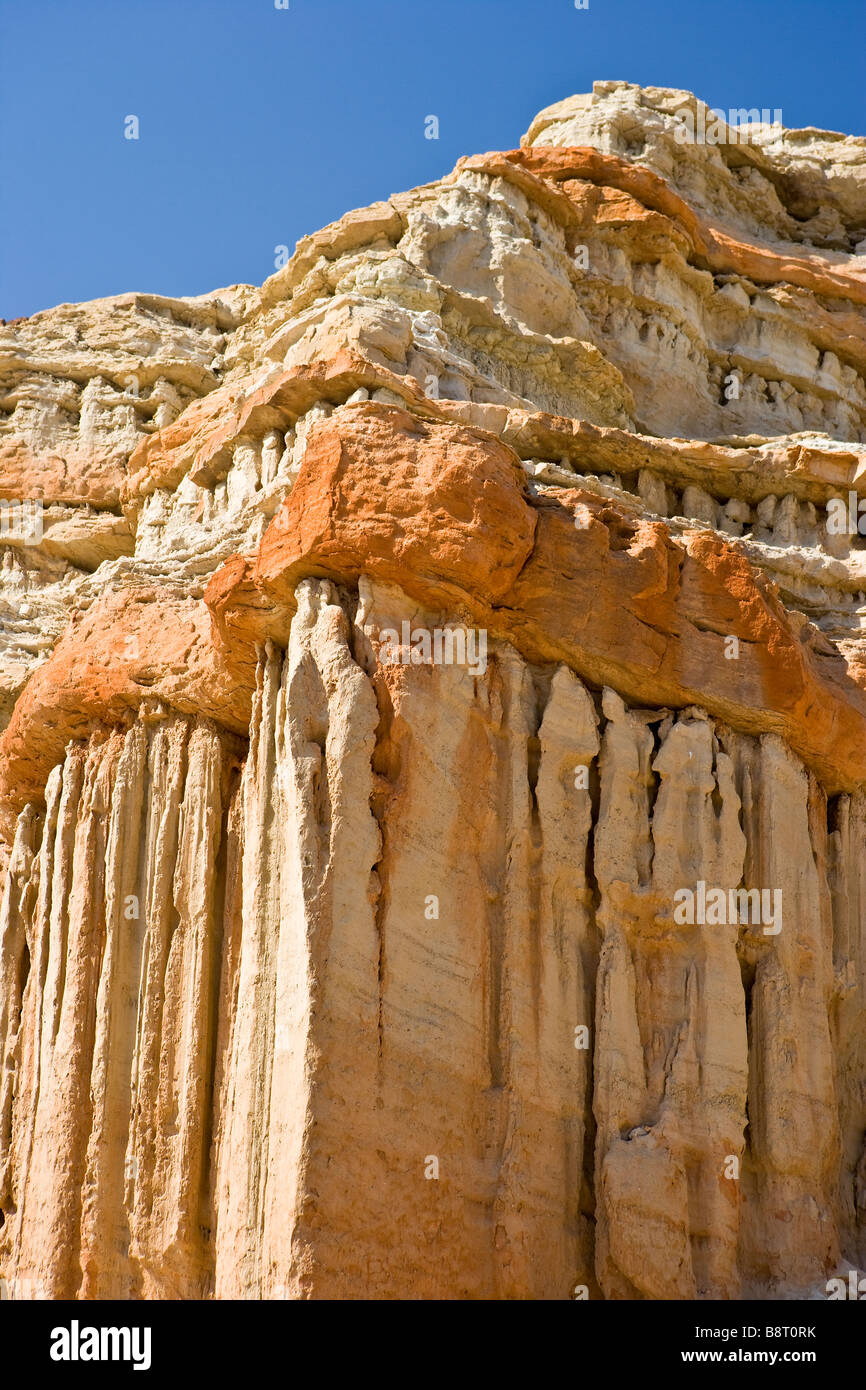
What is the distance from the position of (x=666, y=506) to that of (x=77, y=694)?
6.55 m

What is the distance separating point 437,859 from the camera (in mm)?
14484

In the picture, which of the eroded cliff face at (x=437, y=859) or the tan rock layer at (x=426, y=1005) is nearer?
the tan rock layer at (x=426, y=1005)

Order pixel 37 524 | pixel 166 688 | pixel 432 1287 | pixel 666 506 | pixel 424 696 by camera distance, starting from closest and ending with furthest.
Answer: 1. pixel 432 1287
2. pixel 424 696
3. pixel 166 688
4. pixel 666 506
5. pixel 37 524

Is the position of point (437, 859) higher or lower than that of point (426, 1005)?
higher

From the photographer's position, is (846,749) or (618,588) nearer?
(618,588)

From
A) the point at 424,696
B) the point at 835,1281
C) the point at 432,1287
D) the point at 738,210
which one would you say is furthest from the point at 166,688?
the point at 738,210

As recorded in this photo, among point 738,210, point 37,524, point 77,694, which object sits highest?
point 738,210

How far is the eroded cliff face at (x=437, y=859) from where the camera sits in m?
13.9

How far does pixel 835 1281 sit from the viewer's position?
14867mm

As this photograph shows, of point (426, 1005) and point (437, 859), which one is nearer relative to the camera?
point (426, 1005)

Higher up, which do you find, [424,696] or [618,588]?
[618,588]

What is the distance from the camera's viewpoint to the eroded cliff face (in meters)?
13.9

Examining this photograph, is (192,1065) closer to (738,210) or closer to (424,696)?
(424,696)

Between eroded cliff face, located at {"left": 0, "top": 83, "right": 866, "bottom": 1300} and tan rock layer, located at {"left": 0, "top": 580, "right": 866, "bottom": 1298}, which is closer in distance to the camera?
tan rock layer, located at {"left": 0, "top": 580, "right": 866, "bottom": 1298}
